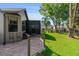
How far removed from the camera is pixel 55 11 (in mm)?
7738

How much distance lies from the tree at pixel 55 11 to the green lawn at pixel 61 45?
1.20ft

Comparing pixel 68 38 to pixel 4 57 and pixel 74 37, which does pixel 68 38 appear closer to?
pixel 74 37

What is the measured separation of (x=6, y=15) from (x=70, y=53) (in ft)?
13.8

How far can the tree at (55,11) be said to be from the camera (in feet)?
25.0

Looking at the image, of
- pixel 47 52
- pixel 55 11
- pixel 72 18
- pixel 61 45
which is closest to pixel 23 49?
pixel 47 52

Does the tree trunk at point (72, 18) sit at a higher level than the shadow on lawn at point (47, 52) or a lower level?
higher

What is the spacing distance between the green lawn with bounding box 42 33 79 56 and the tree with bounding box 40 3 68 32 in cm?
37

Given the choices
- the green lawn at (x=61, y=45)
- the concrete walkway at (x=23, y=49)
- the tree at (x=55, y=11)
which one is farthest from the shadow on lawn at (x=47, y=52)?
the tree at (x=55, y=11)

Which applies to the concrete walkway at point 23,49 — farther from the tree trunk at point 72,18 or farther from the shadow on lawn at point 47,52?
the tree trunk at point 72,18

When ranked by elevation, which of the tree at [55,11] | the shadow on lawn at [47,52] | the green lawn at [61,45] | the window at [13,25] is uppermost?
the tree at [55,11]

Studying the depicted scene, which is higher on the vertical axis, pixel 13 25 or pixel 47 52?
pixel 13 25

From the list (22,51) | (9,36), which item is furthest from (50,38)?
(9,36)

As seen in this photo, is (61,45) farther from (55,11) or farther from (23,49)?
(23,49)

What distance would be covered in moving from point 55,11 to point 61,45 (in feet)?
3.79
